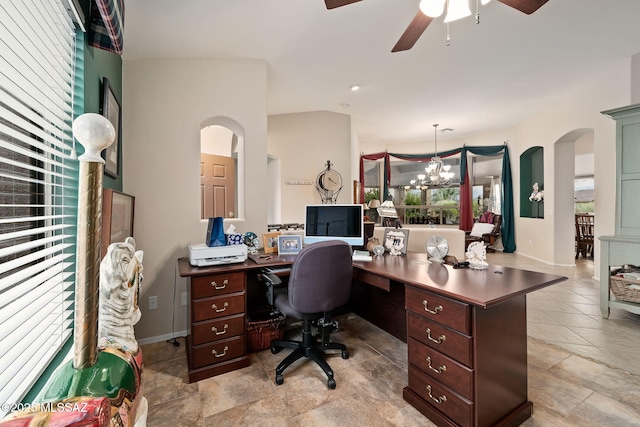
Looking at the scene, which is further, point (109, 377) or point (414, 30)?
point (414, 30)

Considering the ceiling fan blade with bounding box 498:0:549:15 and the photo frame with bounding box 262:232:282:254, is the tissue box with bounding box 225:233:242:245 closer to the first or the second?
the photo frame with bounding box 262:232:282:254

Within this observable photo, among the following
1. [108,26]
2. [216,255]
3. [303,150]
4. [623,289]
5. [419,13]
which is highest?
[419,13]

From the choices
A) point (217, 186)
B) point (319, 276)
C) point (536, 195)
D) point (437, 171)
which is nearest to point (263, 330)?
point (319, 276)

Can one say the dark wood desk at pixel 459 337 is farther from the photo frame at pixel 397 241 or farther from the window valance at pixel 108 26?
the window valance at pixel 108 26

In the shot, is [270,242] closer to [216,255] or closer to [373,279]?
[216,255]

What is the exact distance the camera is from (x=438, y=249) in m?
2.12

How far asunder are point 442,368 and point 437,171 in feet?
18.6

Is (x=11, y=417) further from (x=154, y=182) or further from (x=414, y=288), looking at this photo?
(x=154, y=182)

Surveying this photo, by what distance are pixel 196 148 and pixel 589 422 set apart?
134 inches

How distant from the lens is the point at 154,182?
8.25 ft

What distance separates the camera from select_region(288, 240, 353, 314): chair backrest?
1.79m

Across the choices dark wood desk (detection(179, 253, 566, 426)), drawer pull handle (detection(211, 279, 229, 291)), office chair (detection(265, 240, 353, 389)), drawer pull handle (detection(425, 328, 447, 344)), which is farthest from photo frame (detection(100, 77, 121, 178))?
drawer pull handle (detection(425, 328, 447, 344))

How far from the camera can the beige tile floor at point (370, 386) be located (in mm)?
1571

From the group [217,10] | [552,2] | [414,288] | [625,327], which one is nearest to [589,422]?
[414,288]
